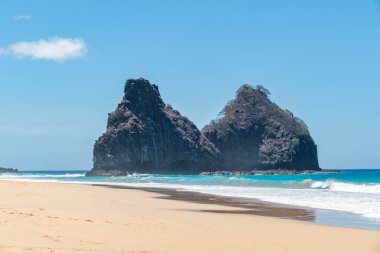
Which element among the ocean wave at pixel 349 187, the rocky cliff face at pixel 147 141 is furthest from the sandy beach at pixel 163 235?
the rocky cliff face at pixel 147 141

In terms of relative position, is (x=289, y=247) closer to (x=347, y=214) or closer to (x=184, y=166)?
(x=347, y=214)

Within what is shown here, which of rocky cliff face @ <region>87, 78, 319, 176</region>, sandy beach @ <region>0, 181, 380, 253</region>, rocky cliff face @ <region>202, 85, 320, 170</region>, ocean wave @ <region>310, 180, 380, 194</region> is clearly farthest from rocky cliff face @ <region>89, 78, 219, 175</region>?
sandy beach @ <region>0, 181, 380, 253</region>

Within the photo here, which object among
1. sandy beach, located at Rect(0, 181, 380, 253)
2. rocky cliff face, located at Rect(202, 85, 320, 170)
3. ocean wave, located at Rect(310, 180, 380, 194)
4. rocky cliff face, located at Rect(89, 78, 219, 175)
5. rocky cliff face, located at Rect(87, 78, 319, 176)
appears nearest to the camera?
sandy beach, located at Rect(0, 181, 380, 253)

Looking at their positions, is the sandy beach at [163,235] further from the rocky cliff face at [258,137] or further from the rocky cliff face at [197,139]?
the rocky cliff face at [258,137]

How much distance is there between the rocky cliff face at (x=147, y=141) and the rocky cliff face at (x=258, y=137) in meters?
5.72

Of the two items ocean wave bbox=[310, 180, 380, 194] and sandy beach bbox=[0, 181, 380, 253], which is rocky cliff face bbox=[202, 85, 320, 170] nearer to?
ocean wave bbox=[310, 180, 380, 194]

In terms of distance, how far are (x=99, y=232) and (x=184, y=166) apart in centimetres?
9975

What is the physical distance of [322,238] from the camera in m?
11.8

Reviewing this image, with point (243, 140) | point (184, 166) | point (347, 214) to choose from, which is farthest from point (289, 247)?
point (243, 140)

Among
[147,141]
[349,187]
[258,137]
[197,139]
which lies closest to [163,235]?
[349,187]

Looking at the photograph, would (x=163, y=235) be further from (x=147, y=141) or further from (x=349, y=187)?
(x=147, y=141)

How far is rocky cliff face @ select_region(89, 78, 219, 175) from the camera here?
10056 centimetres

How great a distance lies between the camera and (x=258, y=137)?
120 m

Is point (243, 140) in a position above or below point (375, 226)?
above
